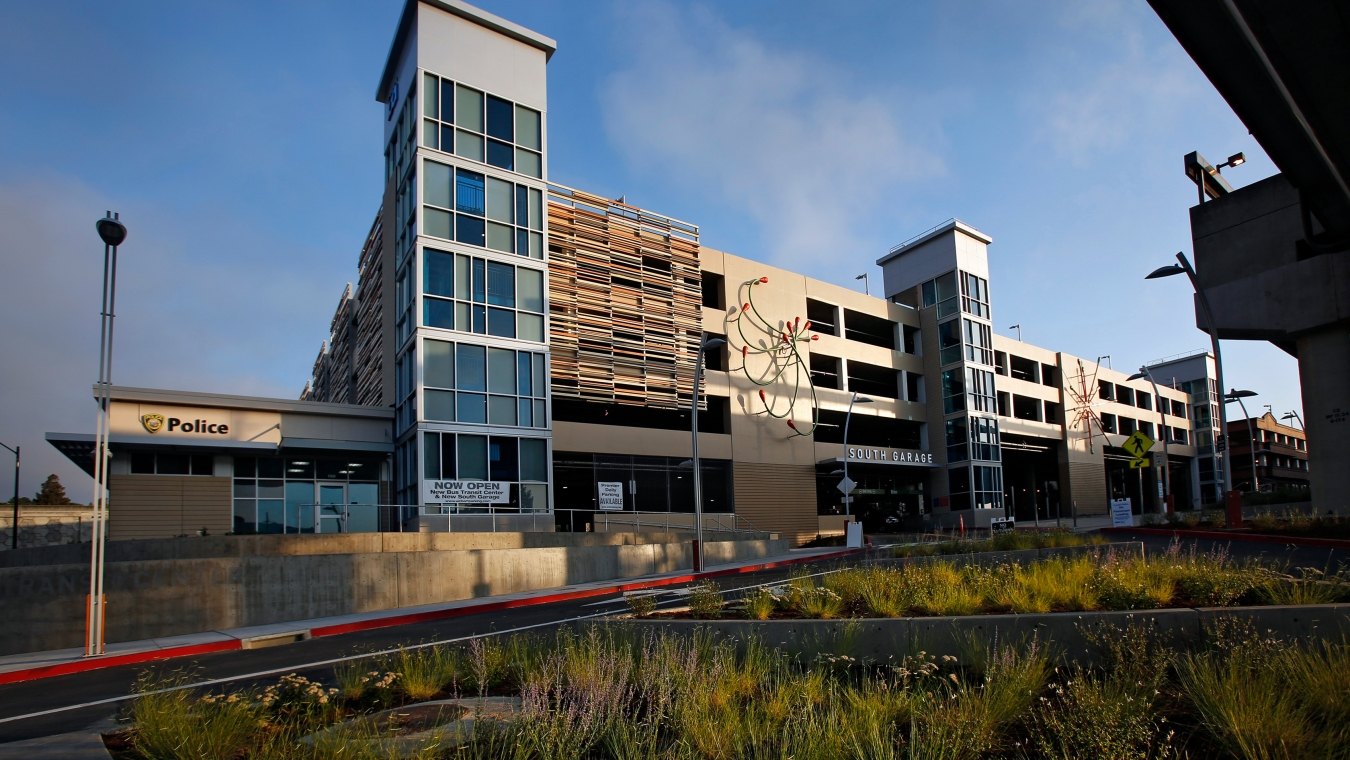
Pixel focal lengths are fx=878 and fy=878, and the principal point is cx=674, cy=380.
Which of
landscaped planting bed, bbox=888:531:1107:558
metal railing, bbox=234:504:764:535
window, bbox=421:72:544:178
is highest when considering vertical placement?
window, bbox=421:72:544:178

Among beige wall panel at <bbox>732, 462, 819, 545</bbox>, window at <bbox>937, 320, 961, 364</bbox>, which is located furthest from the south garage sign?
window at <bbox>937, 320, 961, 364</bbox>

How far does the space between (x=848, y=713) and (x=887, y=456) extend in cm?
4757

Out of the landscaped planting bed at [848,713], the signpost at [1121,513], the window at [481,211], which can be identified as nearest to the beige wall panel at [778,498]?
the window at [481,211]

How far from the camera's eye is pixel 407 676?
769 cm

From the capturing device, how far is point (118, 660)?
13812mm

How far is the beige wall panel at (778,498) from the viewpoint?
4512 centimetres

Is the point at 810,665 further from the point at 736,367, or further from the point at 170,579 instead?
the point at 736,367

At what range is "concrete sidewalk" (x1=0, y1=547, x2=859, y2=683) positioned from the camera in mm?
13398

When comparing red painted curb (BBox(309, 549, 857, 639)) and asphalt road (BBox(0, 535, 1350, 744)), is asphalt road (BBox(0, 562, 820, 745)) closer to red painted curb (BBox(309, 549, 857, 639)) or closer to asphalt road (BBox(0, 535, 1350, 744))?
asphalt road (BBox(0, 535, 1350, 744))

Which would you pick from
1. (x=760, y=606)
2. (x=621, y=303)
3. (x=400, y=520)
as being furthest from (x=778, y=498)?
(x=760, y=606)

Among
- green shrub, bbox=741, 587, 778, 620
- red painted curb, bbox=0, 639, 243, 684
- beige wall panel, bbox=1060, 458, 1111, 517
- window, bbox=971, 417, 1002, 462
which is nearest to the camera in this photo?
green shrub, bbox=741, 587, 778, 620

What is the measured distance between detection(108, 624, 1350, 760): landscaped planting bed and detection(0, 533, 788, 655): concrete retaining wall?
1124cm

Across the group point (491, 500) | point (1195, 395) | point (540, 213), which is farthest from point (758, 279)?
point (1195, 395)

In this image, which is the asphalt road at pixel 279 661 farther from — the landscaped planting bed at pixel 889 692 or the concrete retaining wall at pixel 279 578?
the concrete retaining wall at pixel 279 578
